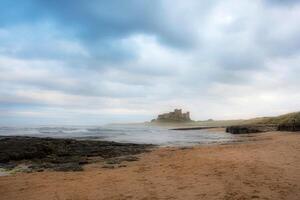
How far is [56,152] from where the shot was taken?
22.9 metres

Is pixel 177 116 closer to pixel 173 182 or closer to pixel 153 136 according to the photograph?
pixel 153 136

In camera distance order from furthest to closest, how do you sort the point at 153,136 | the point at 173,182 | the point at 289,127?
the point at 153,136 < the point at 289,127 < the point at 173,182

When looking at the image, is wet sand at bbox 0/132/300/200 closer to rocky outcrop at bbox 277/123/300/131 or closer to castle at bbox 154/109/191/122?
rocky outcrop at bbox 277/123/300/131

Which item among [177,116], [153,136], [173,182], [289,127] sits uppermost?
[177,116]

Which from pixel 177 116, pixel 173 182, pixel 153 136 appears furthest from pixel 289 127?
pixel 177 116

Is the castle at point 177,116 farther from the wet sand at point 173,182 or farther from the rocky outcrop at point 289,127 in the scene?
the wet sand at point 173,182

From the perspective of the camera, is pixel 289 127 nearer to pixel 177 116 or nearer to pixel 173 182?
pixel 173 182

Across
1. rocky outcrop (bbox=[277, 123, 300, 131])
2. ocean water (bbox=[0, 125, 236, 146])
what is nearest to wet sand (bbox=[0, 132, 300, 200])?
ocean water (bbox=[0, 125, 236, 146])

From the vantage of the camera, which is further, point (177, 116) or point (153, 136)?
point (177, 116)

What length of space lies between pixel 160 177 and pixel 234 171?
276 centimetres

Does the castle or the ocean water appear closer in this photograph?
the ocean water

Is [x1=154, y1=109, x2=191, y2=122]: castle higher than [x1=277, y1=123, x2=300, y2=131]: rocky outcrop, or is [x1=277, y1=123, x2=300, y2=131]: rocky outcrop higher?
[x1=154, y1=109, x2=191, y2=122]: castle

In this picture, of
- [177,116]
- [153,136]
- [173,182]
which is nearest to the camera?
[173,182]

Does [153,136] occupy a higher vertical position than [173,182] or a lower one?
higher
